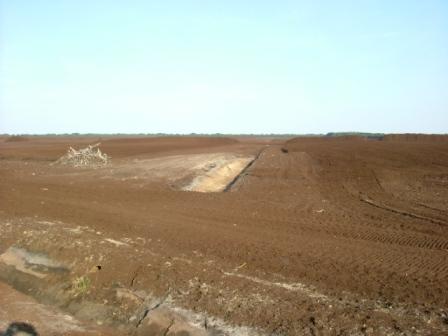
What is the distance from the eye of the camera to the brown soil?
22.3 feet

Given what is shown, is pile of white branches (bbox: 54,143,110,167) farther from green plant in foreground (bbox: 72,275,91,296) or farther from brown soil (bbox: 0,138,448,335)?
green plant in foreground (bbox: 72,275,91,296)

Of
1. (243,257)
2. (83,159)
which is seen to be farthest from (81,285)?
(83,159)

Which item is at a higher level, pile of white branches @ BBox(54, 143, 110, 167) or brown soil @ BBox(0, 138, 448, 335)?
pile of white branches @ BBox(54, 143, 110, 167)

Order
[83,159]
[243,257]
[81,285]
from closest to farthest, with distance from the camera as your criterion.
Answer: [81,285], [243,257], [83,159]

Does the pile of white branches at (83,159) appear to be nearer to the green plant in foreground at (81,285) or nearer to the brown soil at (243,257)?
the brown soil at (243,257)

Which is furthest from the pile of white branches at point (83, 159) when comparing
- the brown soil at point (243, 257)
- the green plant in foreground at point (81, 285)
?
the green plant in foreground at point (81, 285)

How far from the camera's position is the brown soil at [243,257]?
6.79 m

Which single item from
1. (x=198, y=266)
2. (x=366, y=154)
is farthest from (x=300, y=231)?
(x=366, y=154)

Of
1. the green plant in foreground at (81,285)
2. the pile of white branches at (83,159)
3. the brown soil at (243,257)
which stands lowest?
the green plant in foreground at (81,285)

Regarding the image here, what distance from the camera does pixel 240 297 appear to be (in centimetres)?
732

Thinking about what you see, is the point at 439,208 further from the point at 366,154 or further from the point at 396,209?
the point at 366,154

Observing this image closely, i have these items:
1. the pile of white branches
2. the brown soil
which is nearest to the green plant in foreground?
the brown soil

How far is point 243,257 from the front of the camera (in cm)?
925

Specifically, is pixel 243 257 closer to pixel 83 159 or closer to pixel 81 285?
pixel 81 285
